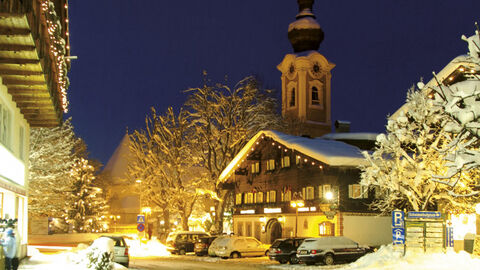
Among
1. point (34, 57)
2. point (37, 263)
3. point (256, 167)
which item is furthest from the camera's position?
point (256, 167)

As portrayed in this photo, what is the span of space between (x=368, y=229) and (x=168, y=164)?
18.9 m

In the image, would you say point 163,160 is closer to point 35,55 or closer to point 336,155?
point 336,155

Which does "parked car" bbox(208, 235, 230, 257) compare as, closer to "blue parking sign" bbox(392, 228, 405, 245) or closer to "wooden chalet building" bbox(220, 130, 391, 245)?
"wooden chalet building" bbox(220, 130, 391, 245)

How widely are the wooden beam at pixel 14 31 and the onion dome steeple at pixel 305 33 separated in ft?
237

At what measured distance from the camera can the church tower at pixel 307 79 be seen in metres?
81.4

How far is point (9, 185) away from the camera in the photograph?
67.5 feet

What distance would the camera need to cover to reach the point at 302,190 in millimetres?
43250

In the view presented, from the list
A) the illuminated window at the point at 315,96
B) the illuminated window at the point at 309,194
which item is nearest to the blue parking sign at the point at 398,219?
the illuminated window at the point at 309,194

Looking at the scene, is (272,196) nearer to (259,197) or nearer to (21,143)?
(259,197)

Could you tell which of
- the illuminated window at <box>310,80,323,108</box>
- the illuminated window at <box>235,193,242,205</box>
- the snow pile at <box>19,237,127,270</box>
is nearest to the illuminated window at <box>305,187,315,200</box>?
the illuminated window at <box>235,193,242,205</box>

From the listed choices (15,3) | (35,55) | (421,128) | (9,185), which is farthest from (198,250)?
(15,3)

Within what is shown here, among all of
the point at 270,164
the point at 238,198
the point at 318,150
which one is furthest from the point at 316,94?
the point at 318,150

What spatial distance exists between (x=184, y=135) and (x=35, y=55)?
36.6m

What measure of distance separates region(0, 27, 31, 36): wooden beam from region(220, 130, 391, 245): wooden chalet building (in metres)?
23.9
